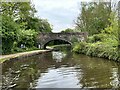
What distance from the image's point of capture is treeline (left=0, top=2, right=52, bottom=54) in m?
27.9

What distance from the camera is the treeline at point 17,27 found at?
91.7ft

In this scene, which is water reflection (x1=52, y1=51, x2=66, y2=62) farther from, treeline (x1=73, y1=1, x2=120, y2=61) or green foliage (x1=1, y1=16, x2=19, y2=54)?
green foliage (x1=1, y1=16, x2=19, y2=54)

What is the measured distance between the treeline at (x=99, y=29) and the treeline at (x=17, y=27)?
7444mm

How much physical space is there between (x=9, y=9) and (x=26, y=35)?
437 cm

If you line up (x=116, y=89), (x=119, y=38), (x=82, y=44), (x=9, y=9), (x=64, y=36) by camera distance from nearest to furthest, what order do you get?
1. (x=116, y=89)
2. (x=119, y=38)
3. (x=82, y=44)
4. (x=9, y=9)
5. (x=64, y=36)

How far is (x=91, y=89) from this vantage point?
394 inches

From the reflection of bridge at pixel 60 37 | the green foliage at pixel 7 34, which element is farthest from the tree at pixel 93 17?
the green foliage at pixel 7 34

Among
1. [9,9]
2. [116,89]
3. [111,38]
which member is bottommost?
[116,89]

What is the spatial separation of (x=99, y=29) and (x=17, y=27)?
17.4 m

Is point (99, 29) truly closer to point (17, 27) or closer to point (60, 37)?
point (60, 37)

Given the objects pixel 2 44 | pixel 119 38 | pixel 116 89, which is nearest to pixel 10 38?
pixel 2 44

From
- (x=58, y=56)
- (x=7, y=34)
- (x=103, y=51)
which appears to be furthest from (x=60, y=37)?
(x=103, y=51)

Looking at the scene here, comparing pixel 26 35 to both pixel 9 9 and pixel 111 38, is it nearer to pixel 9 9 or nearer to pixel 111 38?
pixel 9 9

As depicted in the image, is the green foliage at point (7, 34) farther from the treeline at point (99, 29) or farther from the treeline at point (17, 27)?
the treeline at point (99, 29)
